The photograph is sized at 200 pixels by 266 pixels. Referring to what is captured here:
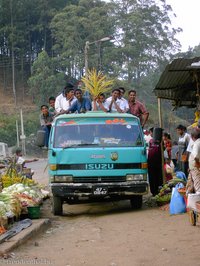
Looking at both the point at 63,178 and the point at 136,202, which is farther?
the point at 136,202

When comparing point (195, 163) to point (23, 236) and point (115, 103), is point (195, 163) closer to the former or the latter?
point (23, 236)

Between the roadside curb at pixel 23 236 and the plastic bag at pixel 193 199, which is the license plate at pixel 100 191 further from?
the plastic bag at pixel 193 199

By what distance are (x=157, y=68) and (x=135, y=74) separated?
9.30ft

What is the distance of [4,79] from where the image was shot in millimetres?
68688

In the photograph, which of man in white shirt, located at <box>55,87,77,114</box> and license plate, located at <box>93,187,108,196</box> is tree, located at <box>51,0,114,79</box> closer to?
man in white shirt, located at <box>55,87,77,114</box>

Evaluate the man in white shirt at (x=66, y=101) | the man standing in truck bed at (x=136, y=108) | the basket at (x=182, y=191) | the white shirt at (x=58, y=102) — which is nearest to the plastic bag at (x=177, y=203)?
the basket at (x=182, y=191)

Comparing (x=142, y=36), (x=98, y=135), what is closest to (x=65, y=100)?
(x=98, y=135)

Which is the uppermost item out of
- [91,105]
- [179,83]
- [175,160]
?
[179,83]

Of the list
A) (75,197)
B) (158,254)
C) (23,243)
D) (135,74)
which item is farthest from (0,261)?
(135,74)

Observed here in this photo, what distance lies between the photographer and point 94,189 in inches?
431

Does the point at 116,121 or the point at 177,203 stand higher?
the point at 116,121

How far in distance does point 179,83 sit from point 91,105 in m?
2.23

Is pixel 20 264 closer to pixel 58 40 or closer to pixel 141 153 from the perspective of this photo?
pixel 141 153

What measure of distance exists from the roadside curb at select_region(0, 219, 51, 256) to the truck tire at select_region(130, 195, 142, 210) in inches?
86.4
